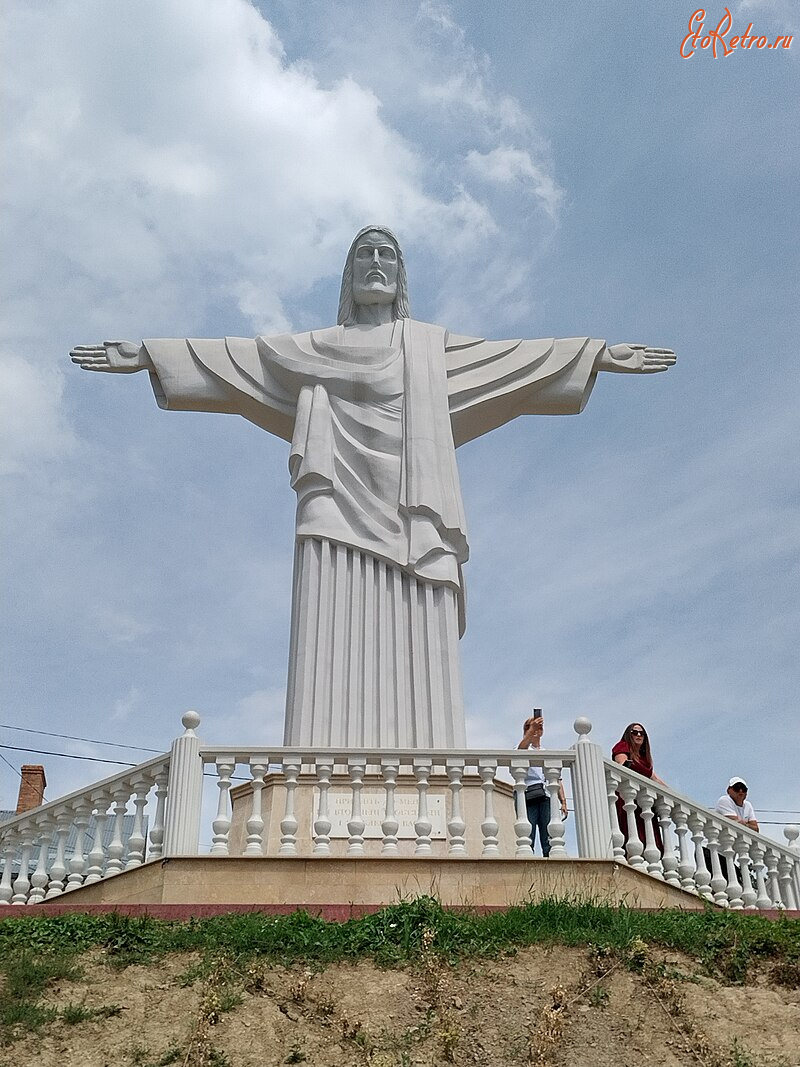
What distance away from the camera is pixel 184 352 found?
15.8 metres

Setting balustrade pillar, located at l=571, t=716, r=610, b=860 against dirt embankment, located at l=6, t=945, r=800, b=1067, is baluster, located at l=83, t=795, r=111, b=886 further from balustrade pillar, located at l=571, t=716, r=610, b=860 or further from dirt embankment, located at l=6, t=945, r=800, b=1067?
balustrade pillar, located at l=571, t=716, r=610, b=860

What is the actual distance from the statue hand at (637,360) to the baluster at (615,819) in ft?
25.3

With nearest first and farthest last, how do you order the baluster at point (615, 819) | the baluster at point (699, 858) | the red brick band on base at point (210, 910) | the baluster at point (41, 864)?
the red brick band on base at point (210, 910), the baluster at point (615, 819), the baluster at point (41, 864), the baluster at point (699, 858)

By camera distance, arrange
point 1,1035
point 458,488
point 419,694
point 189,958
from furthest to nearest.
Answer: point 458,488 < point 419,694 < point 189,958 < point 1,1035

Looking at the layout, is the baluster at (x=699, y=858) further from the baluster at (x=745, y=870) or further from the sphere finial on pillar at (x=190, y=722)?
the sphere finial on pillar at (x=190, y=722)

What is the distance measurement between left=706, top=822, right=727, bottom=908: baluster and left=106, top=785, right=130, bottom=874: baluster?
209 inches

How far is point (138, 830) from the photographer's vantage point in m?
10.1

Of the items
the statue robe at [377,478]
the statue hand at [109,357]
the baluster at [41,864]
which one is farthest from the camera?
the statue hand at [109,357]

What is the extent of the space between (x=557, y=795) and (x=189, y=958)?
12.1ft

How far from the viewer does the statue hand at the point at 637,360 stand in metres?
16.5

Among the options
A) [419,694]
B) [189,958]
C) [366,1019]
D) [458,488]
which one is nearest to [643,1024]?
[366,1019]

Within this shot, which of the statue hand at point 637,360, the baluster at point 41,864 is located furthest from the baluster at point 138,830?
the statue hand at point 637,360

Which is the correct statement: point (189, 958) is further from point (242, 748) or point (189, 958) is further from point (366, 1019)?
point (242, 748)

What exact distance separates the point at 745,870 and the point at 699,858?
2.25 feet
